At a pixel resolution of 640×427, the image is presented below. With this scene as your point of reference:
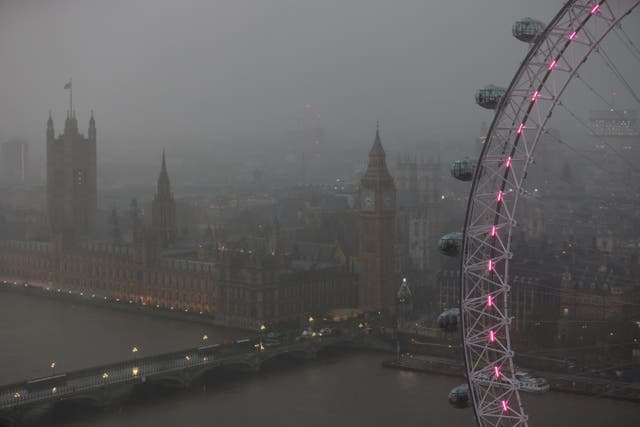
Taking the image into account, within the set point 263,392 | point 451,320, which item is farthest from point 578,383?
point 451,320

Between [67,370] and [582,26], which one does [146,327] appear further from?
[582,26]

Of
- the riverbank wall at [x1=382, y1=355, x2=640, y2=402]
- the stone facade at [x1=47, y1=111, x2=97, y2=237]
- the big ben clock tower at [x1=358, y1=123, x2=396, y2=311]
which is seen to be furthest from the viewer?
the stone facade at [x1=47, y1=111, x2=97, y2=237]

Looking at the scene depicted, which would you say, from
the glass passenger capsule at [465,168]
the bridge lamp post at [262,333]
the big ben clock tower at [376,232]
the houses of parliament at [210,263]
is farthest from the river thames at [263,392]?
the glass passenger capsule at [465,168]

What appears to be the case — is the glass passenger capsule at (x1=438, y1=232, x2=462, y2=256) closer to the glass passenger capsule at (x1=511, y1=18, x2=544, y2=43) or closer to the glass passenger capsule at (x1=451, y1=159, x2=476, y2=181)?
the glass passenger capsule at (x1=451, y1=159, x2=476, y2=181)

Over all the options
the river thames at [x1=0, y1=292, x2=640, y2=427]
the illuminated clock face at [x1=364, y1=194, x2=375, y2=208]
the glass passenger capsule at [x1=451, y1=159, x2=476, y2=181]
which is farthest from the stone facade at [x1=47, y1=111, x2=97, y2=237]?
the glass passenger capsule at [x1=451, y1=159, x2=476, y2=181]

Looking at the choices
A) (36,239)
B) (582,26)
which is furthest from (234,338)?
(582,26)

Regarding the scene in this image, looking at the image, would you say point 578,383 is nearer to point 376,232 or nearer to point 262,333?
point 262,333
